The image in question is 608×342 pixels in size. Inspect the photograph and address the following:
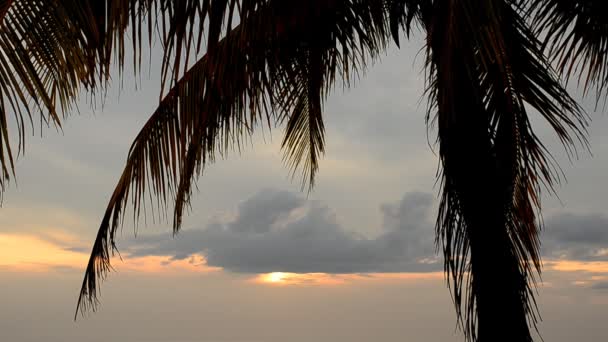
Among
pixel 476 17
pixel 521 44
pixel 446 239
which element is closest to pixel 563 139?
pixel 521 44

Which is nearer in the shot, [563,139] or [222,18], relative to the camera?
[222,18]

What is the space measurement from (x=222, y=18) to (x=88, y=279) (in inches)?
136

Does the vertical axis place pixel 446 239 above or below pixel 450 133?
below

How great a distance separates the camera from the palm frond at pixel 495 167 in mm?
5141

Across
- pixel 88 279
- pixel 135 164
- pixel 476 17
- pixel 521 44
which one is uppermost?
pixel 521 44

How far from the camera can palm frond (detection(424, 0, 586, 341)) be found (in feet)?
16.9

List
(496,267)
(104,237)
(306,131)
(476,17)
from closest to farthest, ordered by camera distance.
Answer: (476,17) < (496,267) < (104,237) < (306,131)

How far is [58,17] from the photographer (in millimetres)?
2832

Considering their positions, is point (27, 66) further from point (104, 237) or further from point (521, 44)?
point (521, 44)

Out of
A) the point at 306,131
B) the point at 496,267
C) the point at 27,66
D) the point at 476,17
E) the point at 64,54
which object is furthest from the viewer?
the point at 306,131

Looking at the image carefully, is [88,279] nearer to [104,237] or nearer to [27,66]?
[104,237]

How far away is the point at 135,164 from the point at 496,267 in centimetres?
290

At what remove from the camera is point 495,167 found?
17.4ft

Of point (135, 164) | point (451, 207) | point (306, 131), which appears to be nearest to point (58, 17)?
point (135, 164)
